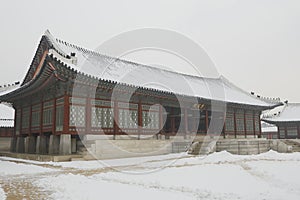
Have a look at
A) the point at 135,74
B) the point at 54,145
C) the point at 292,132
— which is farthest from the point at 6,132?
the point at 292,132

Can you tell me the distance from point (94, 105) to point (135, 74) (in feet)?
27.5

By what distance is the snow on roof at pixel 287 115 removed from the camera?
42441mm

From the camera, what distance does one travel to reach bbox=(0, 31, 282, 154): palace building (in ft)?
59.3

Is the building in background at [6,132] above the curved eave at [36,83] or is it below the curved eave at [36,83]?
below

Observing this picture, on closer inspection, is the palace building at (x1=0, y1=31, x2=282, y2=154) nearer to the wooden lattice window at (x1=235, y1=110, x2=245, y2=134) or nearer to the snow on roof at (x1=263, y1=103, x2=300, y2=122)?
the wooden lattice window at (x1=235, y1=110, x2=245, y2=134)

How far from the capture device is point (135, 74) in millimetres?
26797

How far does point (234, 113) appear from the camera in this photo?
30875 mm

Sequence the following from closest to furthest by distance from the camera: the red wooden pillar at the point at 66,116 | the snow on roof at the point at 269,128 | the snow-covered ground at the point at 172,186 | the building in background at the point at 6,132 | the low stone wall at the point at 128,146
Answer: the snow-covered ground at the point at 172,186 → the red wooden pillar at the point at 66,116 → the low stone wall at the point at 128,146 → the building in background at the point at 6,132 → the snow on roof at the point at 269,128

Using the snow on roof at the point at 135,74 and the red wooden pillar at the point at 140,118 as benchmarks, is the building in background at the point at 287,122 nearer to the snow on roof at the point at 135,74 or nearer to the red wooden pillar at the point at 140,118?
the snow on roof at the point at 135,74

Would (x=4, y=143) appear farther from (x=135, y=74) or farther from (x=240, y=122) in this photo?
(x=240, y=122)

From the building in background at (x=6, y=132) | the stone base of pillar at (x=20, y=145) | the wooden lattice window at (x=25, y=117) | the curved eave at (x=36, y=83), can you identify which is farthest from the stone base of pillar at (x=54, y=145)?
the building in background at (x=6, y=132)

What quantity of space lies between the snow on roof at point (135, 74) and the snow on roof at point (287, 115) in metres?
→ 8.00

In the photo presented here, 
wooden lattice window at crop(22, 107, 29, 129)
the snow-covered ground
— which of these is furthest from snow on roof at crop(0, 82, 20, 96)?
the snow-covered ground

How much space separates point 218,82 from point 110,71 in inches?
823
